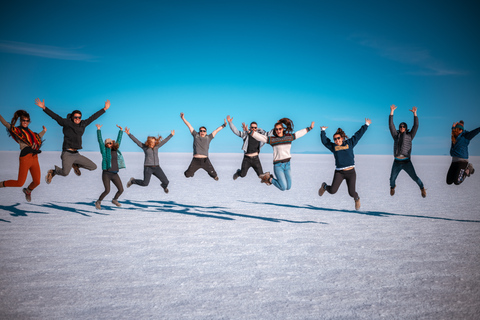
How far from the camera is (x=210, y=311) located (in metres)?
3.42

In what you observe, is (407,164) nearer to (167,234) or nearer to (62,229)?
(167,234)

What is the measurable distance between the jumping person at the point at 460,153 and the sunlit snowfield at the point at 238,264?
1.08 metres

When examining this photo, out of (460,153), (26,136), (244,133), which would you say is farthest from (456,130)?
(26,136)

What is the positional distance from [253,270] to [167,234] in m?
2.55

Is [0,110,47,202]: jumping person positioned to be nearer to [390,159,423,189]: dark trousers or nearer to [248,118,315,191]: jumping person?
[248,118,315,191]: jumping person

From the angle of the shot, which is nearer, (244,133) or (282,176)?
(282,176)

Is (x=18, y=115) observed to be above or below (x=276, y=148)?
above

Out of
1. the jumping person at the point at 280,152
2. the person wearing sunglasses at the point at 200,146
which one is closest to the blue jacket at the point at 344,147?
the jumping person at the point at 280,152

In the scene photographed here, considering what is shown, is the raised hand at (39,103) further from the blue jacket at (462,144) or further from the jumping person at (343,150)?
the blue jacket at (462,144)

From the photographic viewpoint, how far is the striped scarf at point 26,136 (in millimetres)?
7078

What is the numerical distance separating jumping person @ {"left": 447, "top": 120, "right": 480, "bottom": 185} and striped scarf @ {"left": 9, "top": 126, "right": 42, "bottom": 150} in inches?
372

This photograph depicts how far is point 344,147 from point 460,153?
111 inches

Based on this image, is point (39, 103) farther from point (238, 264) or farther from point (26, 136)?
point (238, 264)

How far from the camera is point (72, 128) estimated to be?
782 centimetres
